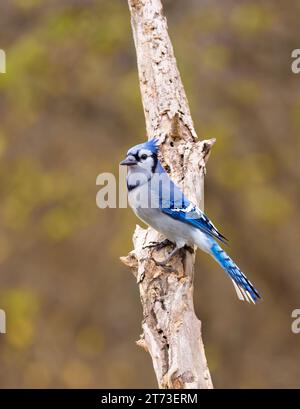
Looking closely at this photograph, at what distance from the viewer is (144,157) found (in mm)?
4488

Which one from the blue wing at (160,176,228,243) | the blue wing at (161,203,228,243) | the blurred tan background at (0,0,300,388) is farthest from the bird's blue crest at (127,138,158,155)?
the blurred tan background at (0,0,300,388)

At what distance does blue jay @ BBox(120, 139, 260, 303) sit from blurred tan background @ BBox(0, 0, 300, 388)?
13.3 feet

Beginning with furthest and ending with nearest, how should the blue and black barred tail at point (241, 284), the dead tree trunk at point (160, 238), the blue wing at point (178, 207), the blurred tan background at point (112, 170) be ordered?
1. the blurred tan background at point (112, 170)
2. the blue wing at point (178, 207)
3. the blue and black barred tail at point (241, 284)
4. the dead tree trunk at point (160, 238)

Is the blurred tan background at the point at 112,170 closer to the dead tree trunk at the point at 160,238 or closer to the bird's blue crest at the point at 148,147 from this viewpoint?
the dead tree trunk at the point at 160,238

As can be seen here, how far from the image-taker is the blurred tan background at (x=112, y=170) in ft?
28.5

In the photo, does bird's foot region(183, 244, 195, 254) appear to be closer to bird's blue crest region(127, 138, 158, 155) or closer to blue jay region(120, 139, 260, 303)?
blue jay region(120, 139, 260, 303)

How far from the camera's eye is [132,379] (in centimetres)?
873

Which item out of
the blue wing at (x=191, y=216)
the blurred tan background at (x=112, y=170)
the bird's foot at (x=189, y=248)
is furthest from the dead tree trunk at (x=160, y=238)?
the blurred tan background at (x=112, y=170)

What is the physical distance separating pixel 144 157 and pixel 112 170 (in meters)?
4.11

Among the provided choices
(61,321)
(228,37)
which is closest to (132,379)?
(61,321)

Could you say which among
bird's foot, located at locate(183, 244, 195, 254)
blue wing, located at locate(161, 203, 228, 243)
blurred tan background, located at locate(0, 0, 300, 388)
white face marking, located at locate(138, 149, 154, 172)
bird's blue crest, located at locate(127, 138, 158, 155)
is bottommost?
bird's foot, located at locate(183, 244, 195, 254)

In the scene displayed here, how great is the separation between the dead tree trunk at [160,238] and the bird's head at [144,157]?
9.3 inches

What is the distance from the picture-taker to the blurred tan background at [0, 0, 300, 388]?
8.68 m

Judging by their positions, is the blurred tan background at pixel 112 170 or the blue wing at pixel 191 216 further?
the blurred tan background at pixel 112 170
